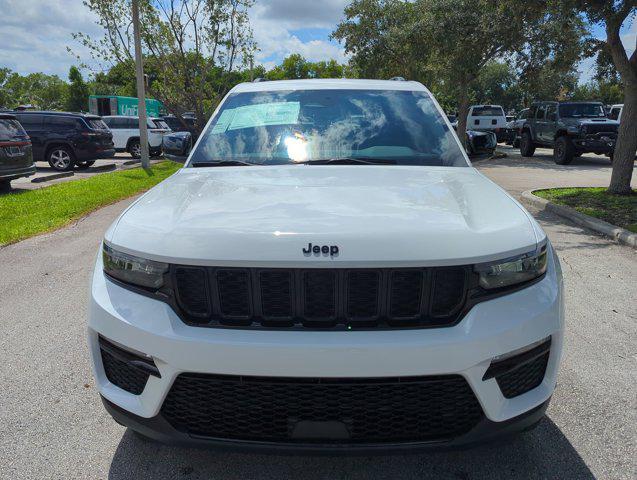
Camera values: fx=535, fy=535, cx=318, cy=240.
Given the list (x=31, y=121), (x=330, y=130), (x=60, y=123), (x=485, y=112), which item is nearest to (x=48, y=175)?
(x=60, y=123)

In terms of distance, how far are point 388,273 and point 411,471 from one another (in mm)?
1048

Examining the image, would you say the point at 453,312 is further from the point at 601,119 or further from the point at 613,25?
the point at 601,119

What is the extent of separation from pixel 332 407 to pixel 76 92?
294 feet

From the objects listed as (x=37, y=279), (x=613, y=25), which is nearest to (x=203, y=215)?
(x=37, y=279)

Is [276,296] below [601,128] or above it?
below

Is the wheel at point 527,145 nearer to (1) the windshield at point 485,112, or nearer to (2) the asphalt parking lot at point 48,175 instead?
(1) the windshield at point 485,112

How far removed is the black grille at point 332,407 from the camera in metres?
1.94

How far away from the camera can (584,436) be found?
8.81 feet

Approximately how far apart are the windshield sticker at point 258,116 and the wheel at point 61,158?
1548 centimetres

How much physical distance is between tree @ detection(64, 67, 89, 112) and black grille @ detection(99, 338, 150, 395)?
8755 centimetres

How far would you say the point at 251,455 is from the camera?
2531 mm

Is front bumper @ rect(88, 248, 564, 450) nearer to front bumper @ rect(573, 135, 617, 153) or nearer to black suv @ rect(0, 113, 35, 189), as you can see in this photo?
black suv @ rect(0, 113, 35, 189)

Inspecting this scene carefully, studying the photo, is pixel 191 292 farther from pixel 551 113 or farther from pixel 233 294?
pixel 551 113

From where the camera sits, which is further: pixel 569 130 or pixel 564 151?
pixel 564 151
